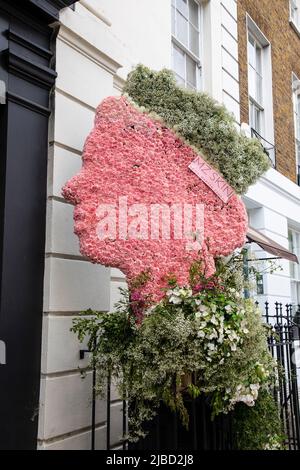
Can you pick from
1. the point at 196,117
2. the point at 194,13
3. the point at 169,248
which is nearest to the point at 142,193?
the point at 169,248

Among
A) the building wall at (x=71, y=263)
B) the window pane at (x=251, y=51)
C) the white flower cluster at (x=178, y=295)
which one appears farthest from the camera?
the window pane at (x=251, y=51)

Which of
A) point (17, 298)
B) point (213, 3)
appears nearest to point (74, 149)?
point (17, 298)

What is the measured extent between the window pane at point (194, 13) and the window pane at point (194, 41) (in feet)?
0.46

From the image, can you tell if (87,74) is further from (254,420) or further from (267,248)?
(254,420)

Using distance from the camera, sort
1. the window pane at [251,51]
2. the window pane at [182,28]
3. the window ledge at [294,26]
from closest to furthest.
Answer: the window pane at [182,28], the window pane at [251,51], the window ledge at [294,26]

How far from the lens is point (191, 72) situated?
23.6ft

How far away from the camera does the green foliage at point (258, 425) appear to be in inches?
129

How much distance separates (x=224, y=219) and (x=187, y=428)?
1.45 m

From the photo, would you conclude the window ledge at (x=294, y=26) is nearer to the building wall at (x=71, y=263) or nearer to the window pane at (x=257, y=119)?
the window pane at (x=257, y=119)

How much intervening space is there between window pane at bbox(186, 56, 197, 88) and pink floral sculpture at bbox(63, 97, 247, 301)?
163 inches

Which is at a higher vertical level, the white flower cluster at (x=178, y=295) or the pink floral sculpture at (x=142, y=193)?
the pink floral sculpture at (x=142, y=193)

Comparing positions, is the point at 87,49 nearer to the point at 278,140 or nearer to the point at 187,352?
the point at 187,352

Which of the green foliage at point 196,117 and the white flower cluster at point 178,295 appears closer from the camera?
the white flower cluster at point 178,295

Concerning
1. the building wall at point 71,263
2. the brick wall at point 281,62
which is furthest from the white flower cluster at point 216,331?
the brick wall at point 281,62
